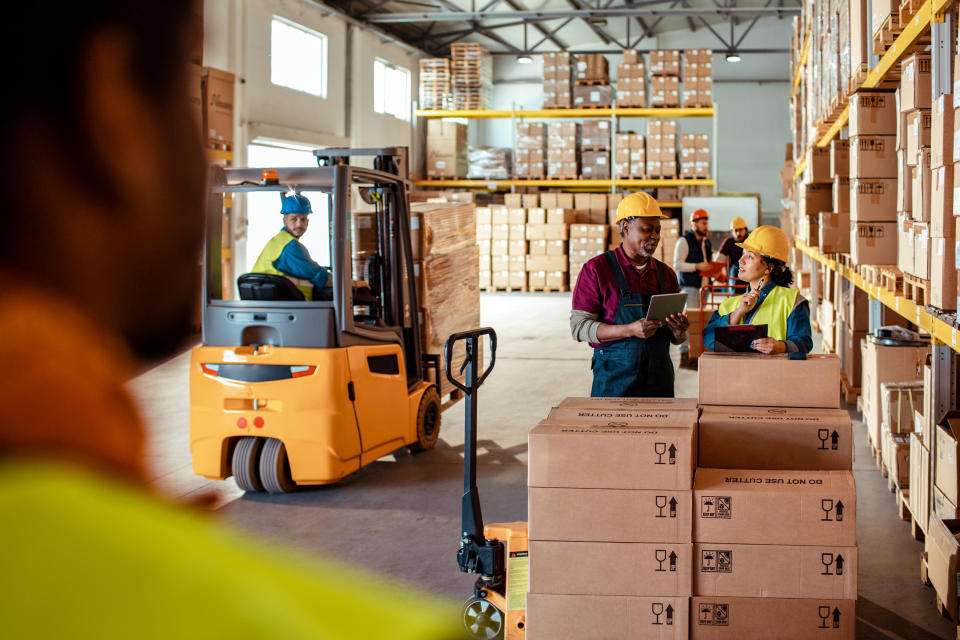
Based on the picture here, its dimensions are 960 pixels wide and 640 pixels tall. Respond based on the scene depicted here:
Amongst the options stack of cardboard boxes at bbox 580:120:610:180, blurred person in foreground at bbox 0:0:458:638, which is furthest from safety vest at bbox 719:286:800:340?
stack of cardboard boxes at bbox 580:120:610:180

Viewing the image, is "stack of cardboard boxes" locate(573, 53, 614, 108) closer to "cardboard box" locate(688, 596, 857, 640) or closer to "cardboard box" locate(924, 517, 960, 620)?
"cardboard box" locate(924, 517, 960, 620)

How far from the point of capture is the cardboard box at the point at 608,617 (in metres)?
2.89

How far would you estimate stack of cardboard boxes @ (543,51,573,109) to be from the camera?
67.4 feet

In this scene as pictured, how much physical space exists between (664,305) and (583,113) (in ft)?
56.2

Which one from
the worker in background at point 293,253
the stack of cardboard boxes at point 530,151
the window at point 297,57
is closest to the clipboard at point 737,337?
the worker in background at point 293,253

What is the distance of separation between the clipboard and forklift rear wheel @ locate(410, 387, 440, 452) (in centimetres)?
293

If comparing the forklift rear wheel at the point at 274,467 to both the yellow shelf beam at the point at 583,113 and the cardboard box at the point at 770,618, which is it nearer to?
the cardboard box at the point at 770,618

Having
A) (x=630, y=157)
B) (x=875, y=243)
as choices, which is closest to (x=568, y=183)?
(x=630, y=157)

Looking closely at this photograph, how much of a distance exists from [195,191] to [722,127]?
89.4 ft

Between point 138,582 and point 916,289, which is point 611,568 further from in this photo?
point 138,582

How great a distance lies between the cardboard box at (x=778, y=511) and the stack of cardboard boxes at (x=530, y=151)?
1857 cm

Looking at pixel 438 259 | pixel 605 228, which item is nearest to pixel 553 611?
pixel 438 259

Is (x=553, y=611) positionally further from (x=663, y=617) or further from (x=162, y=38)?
(x=162, y=38)

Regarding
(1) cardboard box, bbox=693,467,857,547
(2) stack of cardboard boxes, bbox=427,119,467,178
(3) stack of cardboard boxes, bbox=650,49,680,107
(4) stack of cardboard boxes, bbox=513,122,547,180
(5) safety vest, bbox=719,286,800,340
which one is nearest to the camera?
(1) cardboard box, bbox=693,467,857,547
